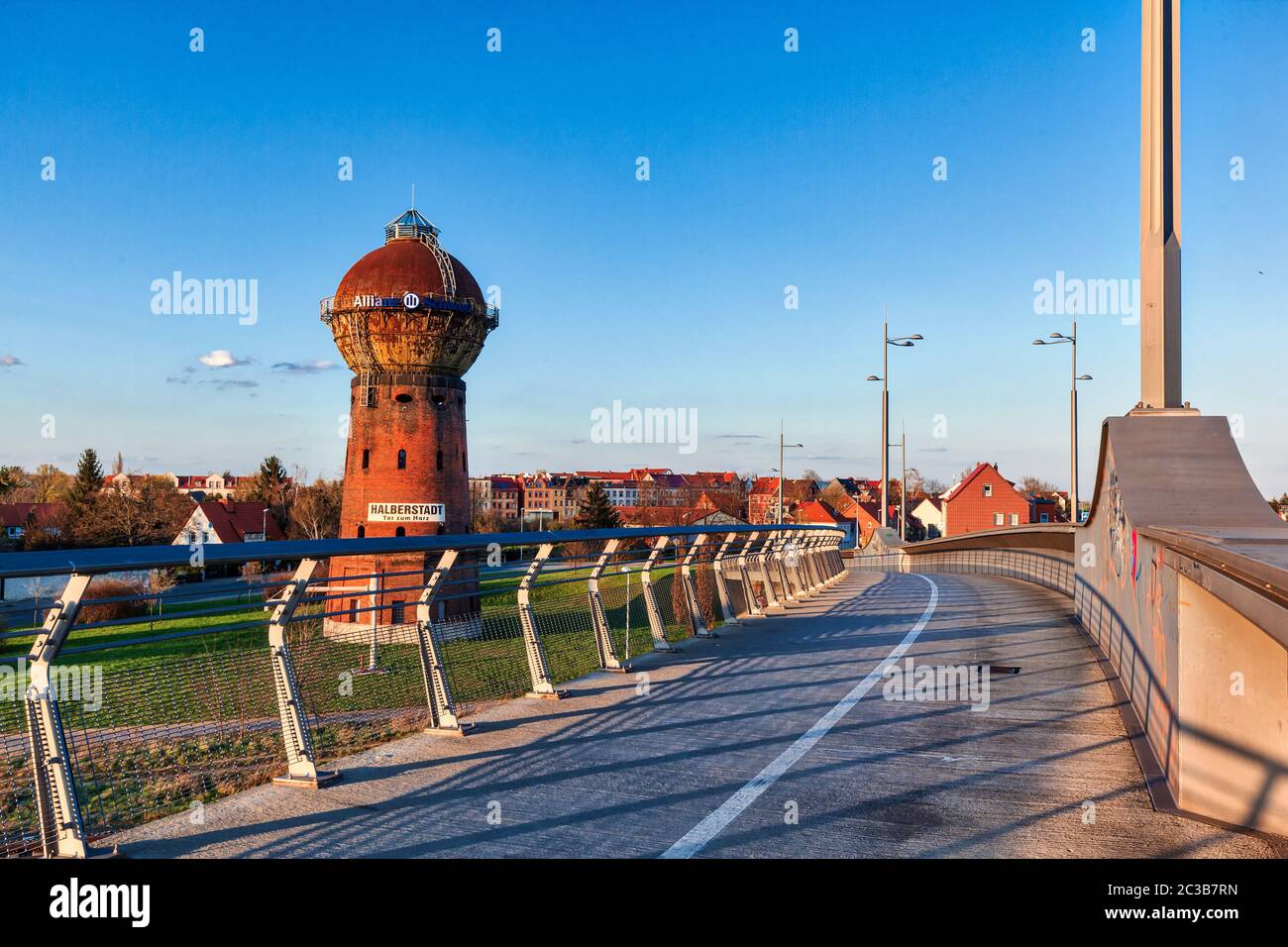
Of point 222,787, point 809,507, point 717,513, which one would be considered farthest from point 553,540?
point 809,507

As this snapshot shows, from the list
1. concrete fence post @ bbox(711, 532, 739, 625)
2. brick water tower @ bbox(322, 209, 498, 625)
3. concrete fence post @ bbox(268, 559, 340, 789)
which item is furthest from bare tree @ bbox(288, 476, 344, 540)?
concrete fence post @ bbox(268, 559, 340, 789)

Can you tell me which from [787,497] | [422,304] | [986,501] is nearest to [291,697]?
[422,304]

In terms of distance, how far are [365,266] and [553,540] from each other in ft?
122

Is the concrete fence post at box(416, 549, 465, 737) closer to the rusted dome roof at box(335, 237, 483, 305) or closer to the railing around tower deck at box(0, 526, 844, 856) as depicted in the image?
the railing around tower deck at box(0, 526, 844, 856)

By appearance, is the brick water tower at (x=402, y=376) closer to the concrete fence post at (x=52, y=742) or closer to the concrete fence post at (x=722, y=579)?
the concrete fence post at (x=722, y=579)

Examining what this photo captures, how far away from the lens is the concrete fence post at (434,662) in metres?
7.71

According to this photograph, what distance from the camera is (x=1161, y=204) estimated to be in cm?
Result: 1063

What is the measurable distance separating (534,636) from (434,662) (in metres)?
1.69

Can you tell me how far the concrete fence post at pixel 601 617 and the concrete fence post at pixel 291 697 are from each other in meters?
4.58

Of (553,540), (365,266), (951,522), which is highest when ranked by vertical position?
(365,266)

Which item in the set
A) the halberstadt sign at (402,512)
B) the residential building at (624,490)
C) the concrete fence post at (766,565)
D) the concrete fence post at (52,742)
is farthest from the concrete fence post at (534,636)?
the residential building at (624,490)

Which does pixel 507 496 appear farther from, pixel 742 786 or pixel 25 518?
pixel 742 786

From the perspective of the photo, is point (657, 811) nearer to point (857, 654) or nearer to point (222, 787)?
point (222, 787)
